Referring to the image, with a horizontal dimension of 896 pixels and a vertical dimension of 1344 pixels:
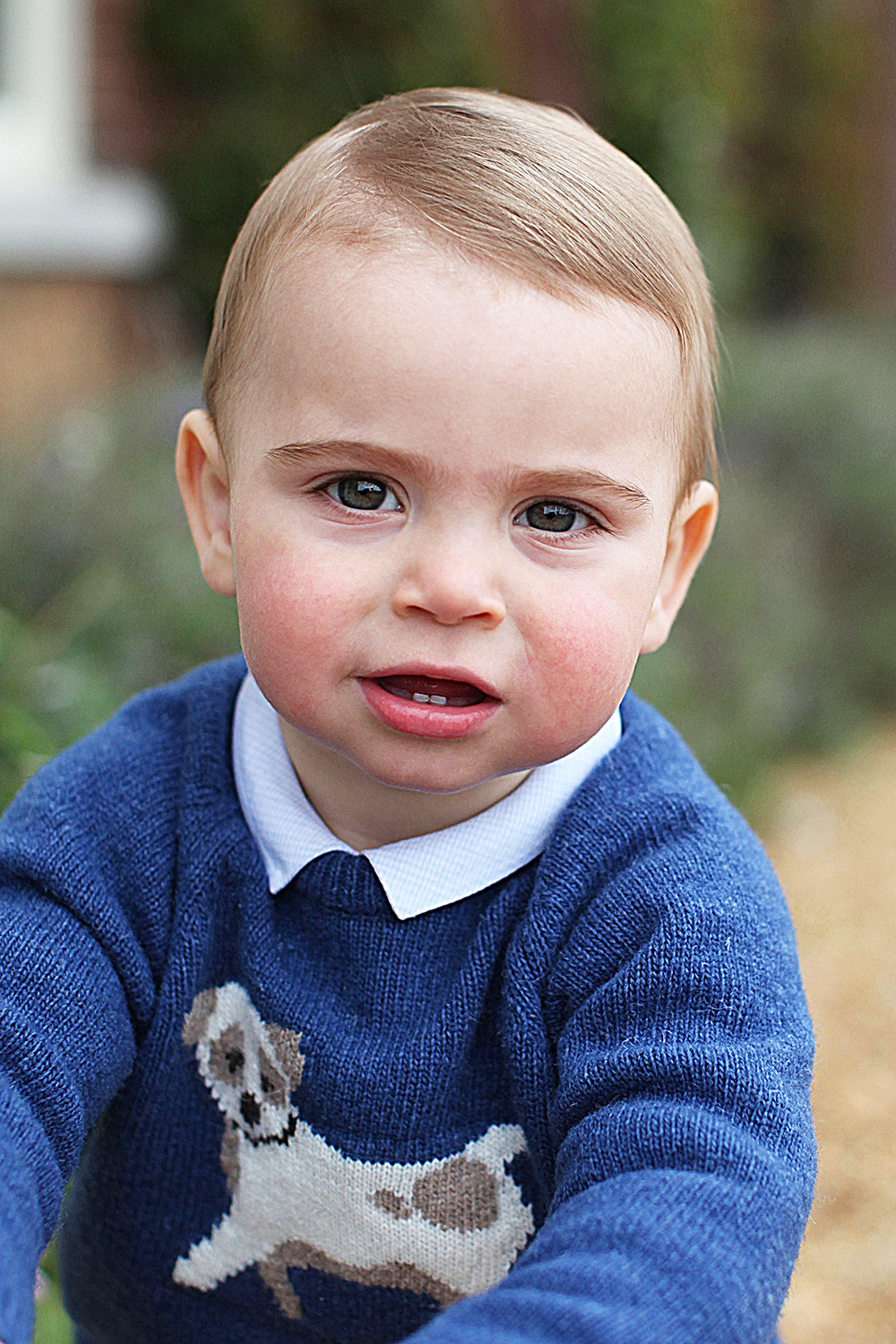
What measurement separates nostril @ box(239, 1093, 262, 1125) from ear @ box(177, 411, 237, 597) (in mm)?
535

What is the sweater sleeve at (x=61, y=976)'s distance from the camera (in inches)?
51.9

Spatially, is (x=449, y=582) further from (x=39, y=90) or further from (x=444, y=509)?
(x=39, y=90)

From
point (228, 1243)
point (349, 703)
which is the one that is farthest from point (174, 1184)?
point (349, 703)

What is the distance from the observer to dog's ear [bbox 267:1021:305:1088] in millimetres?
1443

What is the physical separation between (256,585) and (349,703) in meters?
0.14

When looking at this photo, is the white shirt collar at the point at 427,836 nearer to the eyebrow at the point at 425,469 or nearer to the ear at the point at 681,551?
the ear at the point at 681,551

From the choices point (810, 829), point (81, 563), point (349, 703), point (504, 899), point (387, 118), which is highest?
point (387, 118)

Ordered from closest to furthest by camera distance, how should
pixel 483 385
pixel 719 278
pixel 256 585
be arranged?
pixel 483 385, pixel 256 585, pixel 719 278

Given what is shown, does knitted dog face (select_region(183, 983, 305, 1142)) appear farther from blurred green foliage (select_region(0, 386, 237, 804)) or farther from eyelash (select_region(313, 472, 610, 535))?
blurred green foliage (select_region(0, 386, 237, 804))

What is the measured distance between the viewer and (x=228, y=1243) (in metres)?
1.53

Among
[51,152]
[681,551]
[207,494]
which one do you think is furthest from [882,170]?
[207,494]

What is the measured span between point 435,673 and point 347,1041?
43 centimetres

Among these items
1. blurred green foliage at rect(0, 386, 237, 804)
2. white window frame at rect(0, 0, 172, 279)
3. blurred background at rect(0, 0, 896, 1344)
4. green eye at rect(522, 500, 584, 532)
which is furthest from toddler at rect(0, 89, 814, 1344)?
white window frame at rect(0, 0, 172, 279)

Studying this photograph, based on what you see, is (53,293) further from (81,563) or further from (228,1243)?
(228,1243)
